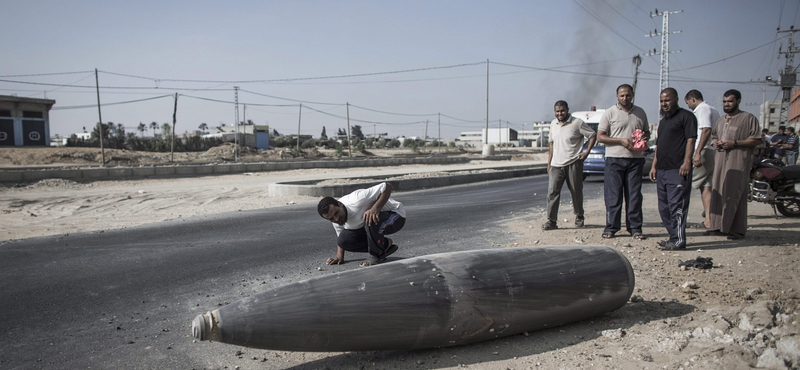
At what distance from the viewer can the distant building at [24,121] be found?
3991cm

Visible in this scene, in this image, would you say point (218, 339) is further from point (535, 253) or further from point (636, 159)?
point (636, 159)

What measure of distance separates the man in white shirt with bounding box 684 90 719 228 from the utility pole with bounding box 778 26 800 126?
34.3 m

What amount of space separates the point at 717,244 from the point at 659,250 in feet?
2.33

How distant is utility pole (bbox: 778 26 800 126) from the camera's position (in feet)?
123

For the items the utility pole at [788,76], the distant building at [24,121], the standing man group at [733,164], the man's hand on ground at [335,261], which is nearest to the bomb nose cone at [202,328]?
the man's hand on ground at [335,261]

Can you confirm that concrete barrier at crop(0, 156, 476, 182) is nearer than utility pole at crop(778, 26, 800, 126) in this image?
Yes

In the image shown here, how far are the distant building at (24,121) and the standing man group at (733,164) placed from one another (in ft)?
155

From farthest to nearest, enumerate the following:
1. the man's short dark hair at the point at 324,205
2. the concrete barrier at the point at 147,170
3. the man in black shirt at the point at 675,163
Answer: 1. the concrete barrier at the point at 147,170
2. the man in black shirt at the point at 675,163
3. the man's short dark hair at the point at 324,205

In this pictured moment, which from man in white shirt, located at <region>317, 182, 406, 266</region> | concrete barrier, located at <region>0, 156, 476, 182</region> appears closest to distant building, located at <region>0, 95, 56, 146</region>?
concrete barrier, located at <region>0, 156, 476, 182</region>

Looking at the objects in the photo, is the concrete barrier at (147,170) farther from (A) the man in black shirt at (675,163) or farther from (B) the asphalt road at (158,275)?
(A) the man in black shirt at (675,163)

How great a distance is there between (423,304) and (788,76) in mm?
45330

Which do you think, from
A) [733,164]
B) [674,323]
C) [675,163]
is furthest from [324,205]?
[733,164]

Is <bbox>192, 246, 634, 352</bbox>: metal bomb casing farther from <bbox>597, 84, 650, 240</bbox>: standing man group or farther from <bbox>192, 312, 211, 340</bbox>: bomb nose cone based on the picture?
<bbox>597, 84, 650, 240</bbox>: standing man group

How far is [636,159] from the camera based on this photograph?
601 cm
